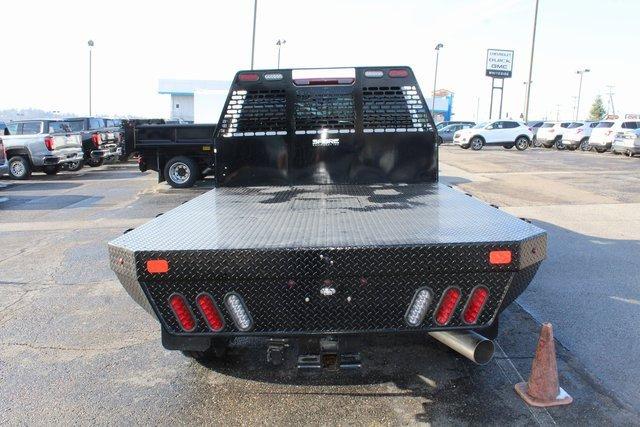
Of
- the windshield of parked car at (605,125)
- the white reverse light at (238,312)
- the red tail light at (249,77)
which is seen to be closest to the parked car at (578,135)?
the windshield of parked car at (605,125)

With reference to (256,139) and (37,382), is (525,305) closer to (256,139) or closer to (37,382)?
(256,139)

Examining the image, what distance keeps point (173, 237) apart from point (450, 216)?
5.74 ft

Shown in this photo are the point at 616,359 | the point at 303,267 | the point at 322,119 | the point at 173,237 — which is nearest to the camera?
the point at 303,267

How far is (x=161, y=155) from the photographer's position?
1465 centimetres

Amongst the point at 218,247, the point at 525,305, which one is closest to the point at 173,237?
the point at 218,247

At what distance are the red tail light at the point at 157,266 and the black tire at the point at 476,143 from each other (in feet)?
Answer: 97.8

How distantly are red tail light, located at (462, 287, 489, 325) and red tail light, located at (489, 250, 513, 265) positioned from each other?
0.19 m

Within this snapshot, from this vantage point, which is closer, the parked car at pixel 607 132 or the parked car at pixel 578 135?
the parked car at pixel 607 132

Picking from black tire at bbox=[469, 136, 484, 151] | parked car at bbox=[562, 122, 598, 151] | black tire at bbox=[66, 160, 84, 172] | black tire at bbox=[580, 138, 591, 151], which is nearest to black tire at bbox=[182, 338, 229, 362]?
black tire at bbox=[66, 160, 84, 172]

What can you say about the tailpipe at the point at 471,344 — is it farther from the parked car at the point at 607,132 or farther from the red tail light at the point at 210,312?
the parked car at the point at 607,132

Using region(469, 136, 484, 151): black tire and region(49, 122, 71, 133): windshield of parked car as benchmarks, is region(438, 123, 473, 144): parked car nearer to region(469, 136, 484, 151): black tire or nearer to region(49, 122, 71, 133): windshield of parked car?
region(469, 136, 484, 151): black tire

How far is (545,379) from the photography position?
3.44m

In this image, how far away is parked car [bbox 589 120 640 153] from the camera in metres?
25.8

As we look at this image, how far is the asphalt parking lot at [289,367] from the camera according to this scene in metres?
3.42
